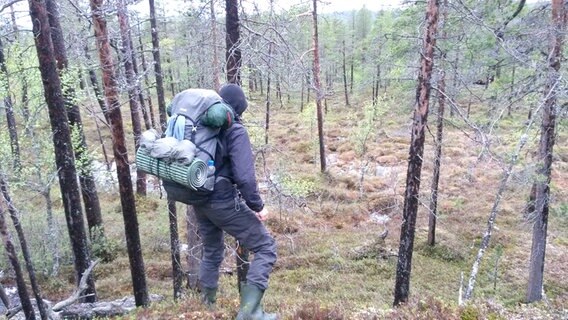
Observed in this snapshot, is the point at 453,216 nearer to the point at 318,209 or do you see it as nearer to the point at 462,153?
the point at 318,209

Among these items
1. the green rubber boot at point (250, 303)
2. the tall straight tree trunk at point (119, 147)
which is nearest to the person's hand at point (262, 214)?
the green rubber boot at point (250, 303)

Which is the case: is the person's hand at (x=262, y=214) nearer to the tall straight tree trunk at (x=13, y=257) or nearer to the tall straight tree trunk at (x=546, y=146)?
the tall straight tree trunk at (x=13, y=257)

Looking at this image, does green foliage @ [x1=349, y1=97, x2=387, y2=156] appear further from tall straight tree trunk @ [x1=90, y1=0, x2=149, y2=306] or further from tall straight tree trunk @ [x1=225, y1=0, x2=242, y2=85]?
tall straight tree trunk @ [x1=225, y1=0, x2=242, y2=85]

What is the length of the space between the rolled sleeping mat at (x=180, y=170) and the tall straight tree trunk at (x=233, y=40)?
2.97 meters

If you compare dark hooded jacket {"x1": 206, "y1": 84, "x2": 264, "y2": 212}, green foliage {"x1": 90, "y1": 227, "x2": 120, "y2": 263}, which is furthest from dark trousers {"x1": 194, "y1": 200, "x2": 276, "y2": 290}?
green foliage {"x1": 90, "y1": 227, "x2": 120, "y2": 263}

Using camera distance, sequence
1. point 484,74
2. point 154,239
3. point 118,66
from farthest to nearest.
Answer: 1. point 154,239
2. point 484,74
3. point 118,66

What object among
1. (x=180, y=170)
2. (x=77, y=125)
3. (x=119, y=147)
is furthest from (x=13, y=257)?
(x=180, y=170)

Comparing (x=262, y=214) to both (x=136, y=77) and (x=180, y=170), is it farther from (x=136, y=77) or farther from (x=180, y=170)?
(x=136, y=77)

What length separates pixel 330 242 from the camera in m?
16.3

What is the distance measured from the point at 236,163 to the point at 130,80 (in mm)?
5006

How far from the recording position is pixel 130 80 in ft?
24.7

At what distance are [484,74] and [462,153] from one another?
22404mm

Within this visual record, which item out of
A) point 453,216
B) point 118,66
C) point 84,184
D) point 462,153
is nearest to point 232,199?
point 118,66

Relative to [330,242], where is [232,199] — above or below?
above
